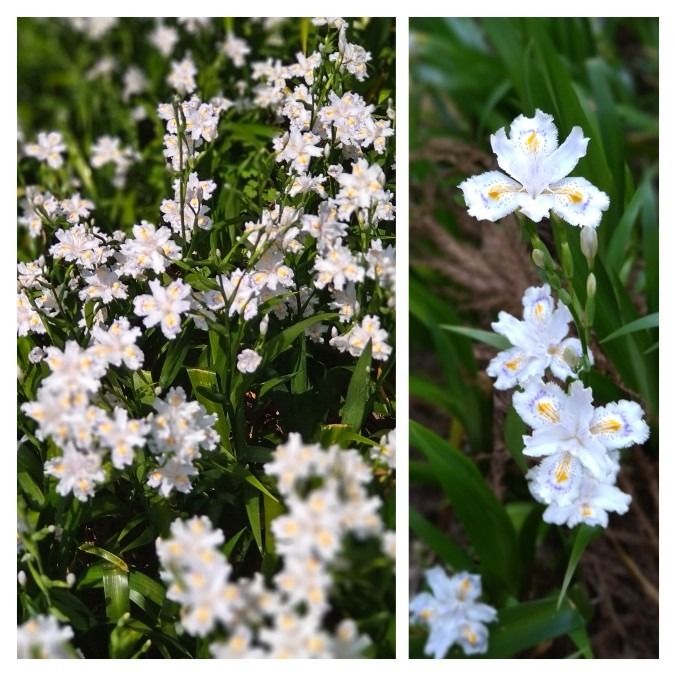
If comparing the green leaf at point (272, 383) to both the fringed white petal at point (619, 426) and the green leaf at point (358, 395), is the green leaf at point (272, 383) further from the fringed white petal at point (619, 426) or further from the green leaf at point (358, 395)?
the fringed white petal at point (619, 426)

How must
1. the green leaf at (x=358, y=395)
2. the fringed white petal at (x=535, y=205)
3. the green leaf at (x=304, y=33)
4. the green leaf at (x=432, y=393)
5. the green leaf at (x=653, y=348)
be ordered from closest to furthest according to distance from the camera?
the fringed white petal at (x=535, y=205) → the green leaf at (x=358, y=395) → the green leaf at (x=653, y=348) → the green leaf at (x=304, y=33) → the green leaf at (x=432, y=393)

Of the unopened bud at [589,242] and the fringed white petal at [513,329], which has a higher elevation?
the unopened bud at [589,242]

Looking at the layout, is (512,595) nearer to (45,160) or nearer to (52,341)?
(52,341)

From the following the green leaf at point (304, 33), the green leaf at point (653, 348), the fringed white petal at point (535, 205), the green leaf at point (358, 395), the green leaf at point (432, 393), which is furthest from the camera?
the green leaf at point (432, 393)

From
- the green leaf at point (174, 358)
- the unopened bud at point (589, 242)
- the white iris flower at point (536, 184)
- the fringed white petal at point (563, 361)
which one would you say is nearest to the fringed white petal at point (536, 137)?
the white iris flower at point (536, 184)

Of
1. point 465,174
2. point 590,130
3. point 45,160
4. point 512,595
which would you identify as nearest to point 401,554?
point 512,595

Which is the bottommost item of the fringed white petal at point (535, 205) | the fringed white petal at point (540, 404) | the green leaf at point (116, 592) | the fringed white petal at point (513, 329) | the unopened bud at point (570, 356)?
the green leaf at point (116, 592)

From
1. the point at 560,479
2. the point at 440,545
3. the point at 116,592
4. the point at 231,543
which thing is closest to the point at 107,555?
the point at 116,592
